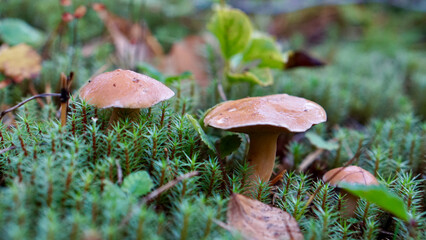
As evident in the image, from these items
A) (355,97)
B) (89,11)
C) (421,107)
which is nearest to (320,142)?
(355,97)

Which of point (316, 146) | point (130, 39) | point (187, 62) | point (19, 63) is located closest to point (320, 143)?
point (316, 146)

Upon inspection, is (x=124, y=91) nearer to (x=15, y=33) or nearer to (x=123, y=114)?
(x=123, y=114)

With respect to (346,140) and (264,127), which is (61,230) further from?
(346,140)

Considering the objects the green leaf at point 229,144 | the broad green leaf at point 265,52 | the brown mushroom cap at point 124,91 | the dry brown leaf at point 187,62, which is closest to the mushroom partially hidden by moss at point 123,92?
the brown mushroom cap at point 124,91

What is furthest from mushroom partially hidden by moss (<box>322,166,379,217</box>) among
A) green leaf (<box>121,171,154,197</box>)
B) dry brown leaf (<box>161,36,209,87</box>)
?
dry brown leaf (<box>161,36,209,87</box>)

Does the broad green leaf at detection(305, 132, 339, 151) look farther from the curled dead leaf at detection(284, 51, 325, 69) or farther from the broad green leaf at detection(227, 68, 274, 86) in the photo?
the curled dead leaf at detection(284, 51, 325, 69)

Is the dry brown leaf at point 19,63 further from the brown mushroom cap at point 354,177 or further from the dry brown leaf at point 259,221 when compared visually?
the brown mushroom cap at point 354,177
